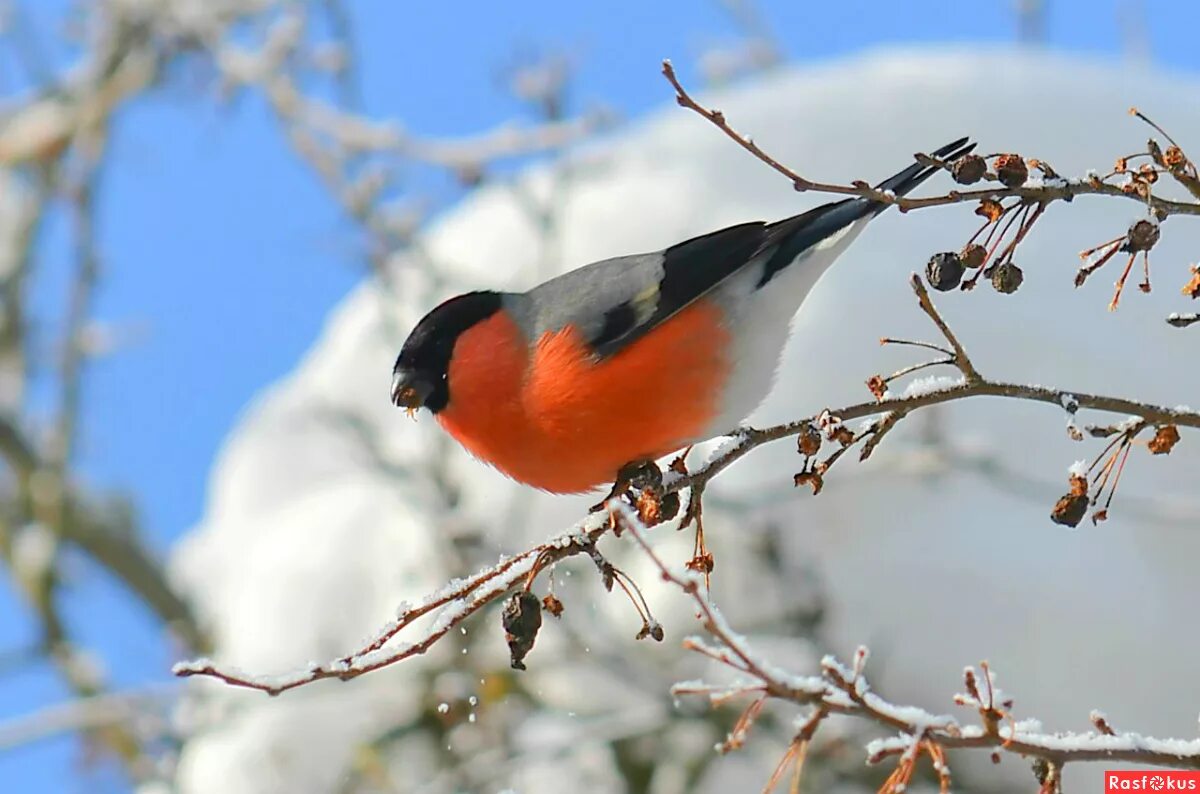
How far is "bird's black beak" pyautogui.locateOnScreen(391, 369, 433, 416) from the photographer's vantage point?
2072mm

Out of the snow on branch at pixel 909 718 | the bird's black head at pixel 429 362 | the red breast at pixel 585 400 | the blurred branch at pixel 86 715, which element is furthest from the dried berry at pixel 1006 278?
the blurred branch at pixel 86 715

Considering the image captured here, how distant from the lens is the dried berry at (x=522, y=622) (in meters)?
1.41

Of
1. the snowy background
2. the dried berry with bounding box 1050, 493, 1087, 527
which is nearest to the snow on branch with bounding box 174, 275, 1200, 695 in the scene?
the dried berry with bounding box 1050, 493, 1087, 527

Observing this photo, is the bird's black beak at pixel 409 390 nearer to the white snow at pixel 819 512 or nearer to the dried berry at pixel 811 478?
the dried berry at pixel 811 478

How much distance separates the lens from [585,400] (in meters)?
1.90

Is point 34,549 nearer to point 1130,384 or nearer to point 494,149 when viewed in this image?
point 494,149

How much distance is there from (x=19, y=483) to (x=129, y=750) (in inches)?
54.1

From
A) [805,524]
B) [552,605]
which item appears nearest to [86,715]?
[805,524]

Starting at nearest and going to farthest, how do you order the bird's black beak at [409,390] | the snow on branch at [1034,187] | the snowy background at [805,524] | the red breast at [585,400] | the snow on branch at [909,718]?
the snow on branch at [909,718] → the snow on branch at [1034,187] → the red breast at [585,400] → the bird's black beak at [409,390] → the snowy background at [805,524]

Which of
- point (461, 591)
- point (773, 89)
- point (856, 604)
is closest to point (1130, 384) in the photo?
point (856, 604)

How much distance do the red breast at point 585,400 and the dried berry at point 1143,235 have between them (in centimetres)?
79

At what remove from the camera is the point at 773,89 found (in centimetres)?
480

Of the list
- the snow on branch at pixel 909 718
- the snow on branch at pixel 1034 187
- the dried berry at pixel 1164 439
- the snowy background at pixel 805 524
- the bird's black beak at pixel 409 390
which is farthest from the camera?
the snowy background at pixel 805 524

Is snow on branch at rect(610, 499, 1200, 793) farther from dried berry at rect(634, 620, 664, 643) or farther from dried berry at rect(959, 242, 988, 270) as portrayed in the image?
dried berry at rect(959, 242, 988, 270)
